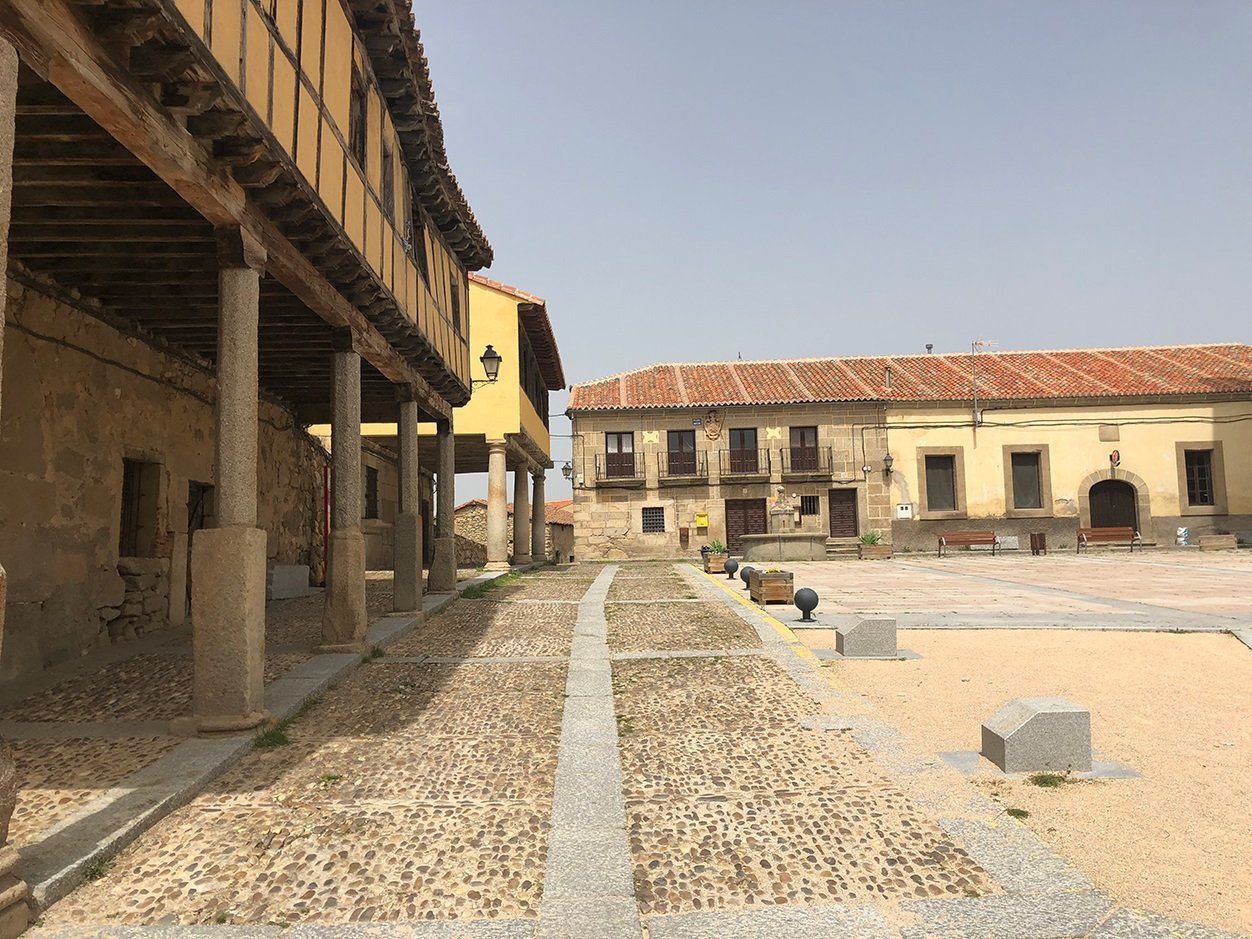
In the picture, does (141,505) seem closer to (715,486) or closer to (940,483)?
(715,486)

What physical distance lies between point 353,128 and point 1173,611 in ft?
34.7

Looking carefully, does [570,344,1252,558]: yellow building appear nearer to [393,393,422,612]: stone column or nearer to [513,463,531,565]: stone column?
[513,463,531,565]: stone column

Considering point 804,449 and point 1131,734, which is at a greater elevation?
point 804,449

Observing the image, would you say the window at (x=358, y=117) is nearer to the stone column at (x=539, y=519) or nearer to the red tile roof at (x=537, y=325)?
the red tile roof at (x=537, y=325)

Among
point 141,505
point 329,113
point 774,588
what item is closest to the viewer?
point 329,113

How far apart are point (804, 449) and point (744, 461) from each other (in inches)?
86.7

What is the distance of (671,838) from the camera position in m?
3.49

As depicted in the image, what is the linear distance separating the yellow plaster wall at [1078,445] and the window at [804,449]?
2.74 meters

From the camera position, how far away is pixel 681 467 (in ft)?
93.9

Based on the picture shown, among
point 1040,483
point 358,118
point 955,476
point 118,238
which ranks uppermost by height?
point 358,118

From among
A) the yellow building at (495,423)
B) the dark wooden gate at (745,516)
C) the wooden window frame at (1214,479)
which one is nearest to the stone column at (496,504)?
the yellow building at (495,423)

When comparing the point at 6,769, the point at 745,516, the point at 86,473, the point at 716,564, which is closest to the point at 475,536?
the point at 745,516

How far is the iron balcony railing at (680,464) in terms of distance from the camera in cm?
2831

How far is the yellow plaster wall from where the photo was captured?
91.0 feet
